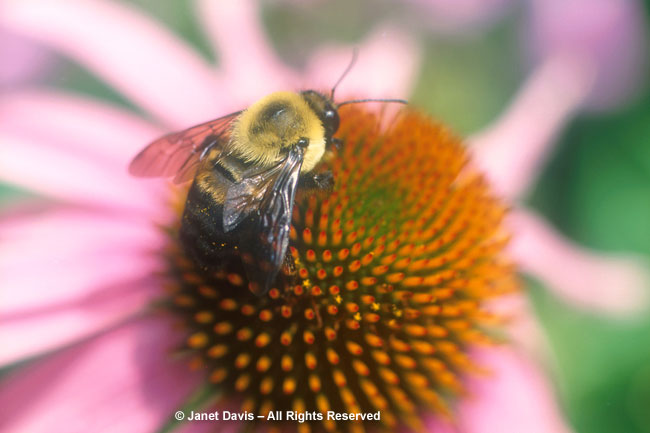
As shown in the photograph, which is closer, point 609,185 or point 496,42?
point 609,185

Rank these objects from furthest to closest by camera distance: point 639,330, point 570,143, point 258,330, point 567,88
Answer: point 570,143
point 567,88
point 639,330
point 258,330

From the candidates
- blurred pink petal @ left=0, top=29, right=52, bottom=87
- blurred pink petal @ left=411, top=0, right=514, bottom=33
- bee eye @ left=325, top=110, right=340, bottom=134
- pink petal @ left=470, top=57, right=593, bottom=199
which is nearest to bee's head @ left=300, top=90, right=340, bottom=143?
bee eye @ left=325, top=110, right=340, bottom=134

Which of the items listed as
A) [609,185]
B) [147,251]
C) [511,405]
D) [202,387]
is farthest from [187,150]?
[609,185]

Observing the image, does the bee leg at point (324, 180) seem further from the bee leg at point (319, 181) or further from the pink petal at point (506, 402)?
the pink petal at point (506, 402)

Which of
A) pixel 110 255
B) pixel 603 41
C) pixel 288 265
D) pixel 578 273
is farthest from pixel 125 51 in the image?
pixel 603 41

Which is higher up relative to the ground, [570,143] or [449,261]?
[570,143]

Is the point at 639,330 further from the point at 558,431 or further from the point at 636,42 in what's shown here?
the point at 636,42
